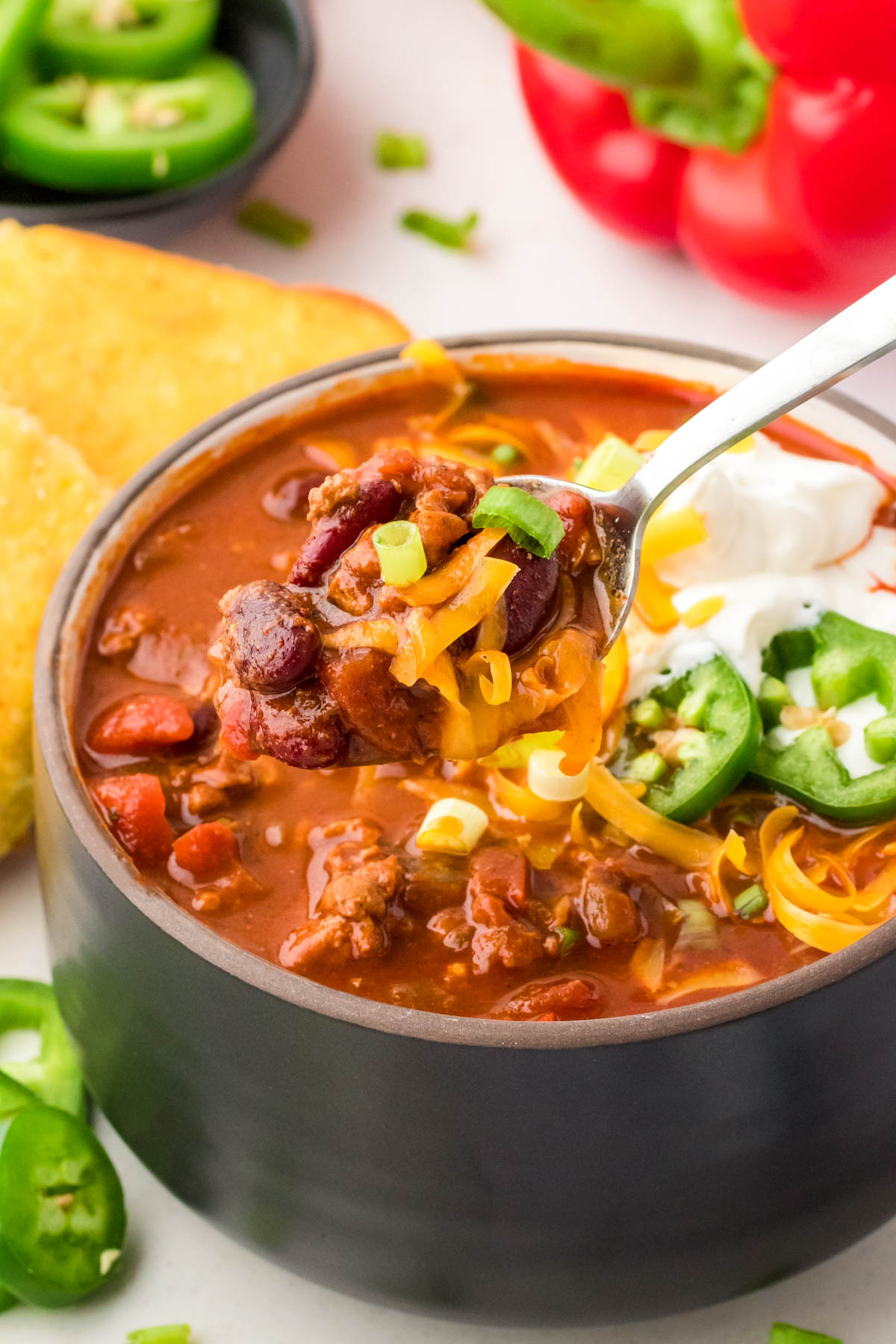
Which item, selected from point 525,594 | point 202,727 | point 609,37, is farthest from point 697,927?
point 609,37

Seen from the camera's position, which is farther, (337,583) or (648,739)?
(648,739)

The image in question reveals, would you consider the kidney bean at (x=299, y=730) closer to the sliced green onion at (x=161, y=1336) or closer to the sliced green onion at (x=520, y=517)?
the sliced green onion at (x=520, y=517)

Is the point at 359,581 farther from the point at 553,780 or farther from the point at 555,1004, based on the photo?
the point at 555,1004

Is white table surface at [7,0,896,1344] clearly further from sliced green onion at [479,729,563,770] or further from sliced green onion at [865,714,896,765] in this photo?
sliced green onion at [865,714,896,765]

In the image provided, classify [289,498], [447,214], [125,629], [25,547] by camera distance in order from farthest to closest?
1. [447,214]
2. [25,547]
3. [289,498]
4. [125,629]

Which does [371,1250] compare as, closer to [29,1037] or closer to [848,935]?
[848,935]

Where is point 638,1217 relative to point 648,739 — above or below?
below

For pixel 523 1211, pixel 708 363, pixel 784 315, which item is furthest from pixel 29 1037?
pixel 784 315
